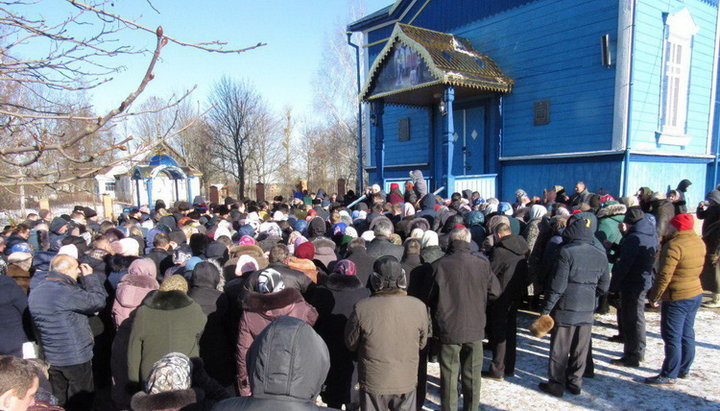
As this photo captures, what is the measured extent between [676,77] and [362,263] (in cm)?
1099

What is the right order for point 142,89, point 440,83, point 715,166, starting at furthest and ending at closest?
1. point 715,166
2. point 440,83
3. point 142,89

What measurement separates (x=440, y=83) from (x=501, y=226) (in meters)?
7.39

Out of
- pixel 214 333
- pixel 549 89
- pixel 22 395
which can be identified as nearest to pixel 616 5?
pixel 549 89

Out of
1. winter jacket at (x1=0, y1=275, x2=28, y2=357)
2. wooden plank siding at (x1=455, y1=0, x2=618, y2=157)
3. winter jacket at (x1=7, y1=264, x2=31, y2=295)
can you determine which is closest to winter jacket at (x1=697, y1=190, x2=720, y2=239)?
wooden plank siding at (x1=455, y1=0, x2=618, y2=157)

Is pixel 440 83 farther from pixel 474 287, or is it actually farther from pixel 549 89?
pixel 474 287

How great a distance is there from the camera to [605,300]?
20.6ft

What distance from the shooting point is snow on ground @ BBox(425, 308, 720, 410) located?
4.11 metres

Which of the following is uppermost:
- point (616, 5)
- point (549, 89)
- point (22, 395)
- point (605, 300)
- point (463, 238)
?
point (616, 5)

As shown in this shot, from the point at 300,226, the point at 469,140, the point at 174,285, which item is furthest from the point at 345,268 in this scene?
the point at 469,140

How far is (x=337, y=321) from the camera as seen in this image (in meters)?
3.85

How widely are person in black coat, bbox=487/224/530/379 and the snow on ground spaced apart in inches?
9.4

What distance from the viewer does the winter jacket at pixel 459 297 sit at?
3742 mm

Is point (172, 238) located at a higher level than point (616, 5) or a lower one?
lower

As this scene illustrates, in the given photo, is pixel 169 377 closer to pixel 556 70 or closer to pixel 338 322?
pixel 338 322
